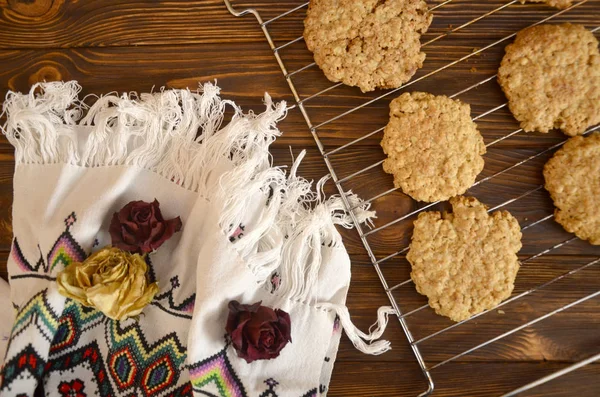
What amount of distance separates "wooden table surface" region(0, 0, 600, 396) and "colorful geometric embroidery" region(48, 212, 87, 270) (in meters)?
0.21

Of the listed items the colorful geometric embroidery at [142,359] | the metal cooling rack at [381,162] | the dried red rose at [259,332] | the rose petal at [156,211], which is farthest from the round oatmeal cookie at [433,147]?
the colorful geometric embroidery at [142,359]

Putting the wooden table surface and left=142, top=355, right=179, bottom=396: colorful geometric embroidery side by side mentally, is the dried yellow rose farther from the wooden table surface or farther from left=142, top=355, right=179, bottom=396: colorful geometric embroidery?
the wooden table surface

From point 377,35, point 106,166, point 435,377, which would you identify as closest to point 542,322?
point 435,377

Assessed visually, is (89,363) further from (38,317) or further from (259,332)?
(259,332)

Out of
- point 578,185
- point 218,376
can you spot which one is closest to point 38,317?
Result: point 218,376

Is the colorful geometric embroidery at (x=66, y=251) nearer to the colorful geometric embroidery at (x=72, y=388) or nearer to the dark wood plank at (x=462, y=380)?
the colorful geometric embroidery at (x=72, y=388)

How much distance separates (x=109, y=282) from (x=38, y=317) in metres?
0.22

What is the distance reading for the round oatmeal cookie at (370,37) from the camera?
1.03 m

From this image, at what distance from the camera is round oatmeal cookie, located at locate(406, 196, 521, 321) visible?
1.01 m

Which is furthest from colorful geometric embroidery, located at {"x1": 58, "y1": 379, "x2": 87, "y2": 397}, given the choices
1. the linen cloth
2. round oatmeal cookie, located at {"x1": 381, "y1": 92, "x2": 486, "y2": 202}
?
round oatmeal cookie, located at {"x1": 381, "y1": 92, "x2": 486, "y2": 202}

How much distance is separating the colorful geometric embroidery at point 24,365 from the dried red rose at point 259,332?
1.38 feet

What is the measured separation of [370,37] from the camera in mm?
1032

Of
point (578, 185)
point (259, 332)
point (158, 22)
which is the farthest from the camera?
point (158, 22)

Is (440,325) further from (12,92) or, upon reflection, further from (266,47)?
(12,92)
